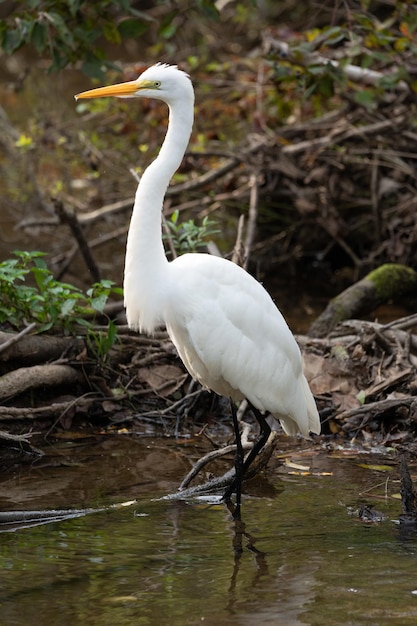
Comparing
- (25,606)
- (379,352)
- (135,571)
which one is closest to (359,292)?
(379,352)

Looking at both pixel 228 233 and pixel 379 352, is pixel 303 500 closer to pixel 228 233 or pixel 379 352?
pixel 379 352

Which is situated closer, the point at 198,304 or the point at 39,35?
the point at 198,304

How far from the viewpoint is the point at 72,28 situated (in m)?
6.02

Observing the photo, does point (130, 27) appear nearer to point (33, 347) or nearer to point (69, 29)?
point (69, 29)

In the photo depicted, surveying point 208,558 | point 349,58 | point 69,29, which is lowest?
point 208,558

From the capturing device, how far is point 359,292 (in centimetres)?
715

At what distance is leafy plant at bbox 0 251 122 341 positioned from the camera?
5441 millimetres

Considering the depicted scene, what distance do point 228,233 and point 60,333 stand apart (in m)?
4.49

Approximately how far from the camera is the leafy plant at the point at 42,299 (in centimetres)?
544

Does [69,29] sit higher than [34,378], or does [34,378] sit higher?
[69,29]

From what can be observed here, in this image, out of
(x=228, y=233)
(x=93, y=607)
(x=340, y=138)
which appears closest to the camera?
(x=93, y=607)

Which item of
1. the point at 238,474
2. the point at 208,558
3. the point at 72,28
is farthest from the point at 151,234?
the point at 72,28

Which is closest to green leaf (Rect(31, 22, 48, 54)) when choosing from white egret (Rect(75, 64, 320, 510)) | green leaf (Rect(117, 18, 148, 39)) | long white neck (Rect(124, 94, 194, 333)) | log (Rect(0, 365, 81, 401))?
green leaf (Rect(117, 18, 148, 39))

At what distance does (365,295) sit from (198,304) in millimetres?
3022
